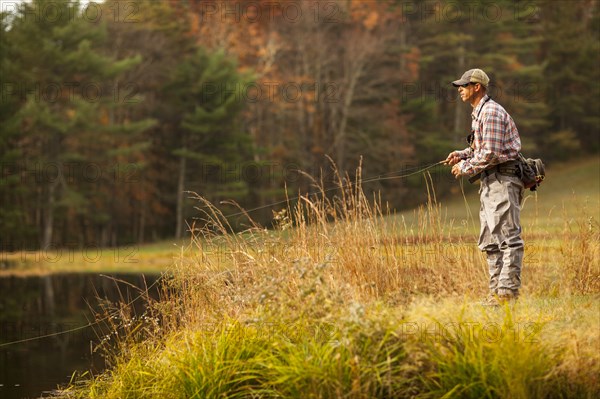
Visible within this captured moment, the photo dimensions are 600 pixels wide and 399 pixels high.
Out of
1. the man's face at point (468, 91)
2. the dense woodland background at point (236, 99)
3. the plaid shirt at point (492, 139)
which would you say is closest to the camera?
the plaid shirt at point (492, 139)

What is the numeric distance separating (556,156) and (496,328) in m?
38.7

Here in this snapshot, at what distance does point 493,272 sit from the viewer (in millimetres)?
8102

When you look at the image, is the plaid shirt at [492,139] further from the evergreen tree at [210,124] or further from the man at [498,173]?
the evergreen tree at [210,124]

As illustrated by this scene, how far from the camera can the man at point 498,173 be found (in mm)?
7750

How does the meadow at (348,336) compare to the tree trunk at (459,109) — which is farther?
the tree trunk at (459,109)

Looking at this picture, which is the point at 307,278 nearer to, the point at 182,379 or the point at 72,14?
the point at 182,379

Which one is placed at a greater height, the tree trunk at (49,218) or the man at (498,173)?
the man at (498,173)

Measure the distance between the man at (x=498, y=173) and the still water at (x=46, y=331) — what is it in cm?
290

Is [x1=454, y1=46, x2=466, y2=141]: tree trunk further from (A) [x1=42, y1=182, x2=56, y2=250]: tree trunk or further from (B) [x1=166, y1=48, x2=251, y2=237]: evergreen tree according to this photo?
(A) [x1=42, y1=182, x2=56, y2=250]: tree trunk

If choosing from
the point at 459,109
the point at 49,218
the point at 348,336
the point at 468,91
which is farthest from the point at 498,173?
the point at 459,109

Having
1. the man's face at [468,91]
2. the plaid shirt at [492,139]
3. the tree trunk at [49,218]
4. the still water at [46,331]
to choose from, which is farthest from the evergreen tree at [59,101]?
the plaid shirt at [492,139]

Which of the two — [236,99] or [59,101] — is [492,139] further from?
[59,101]

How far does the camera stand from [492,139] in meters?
7.71

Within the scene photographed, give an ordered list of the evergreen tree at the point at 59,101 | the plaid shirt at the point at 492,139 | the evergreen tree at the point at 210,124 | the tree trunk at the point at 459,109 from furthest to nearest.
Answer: the tree trunk at the point at 459,109, the evergreen tree at the point at 210,124, the evergreen tree at the point at 59,101, the plaid shirt at the point at 492,139
